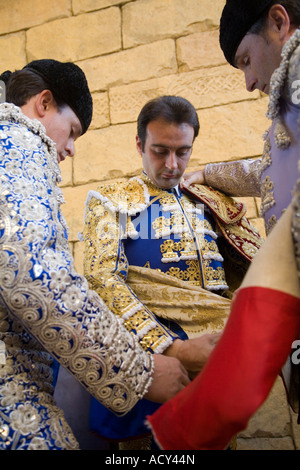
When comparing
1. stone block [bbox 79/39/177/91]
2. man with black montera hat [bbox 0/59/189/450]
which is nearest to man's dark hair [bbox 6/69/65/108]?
man with black montera hat [bbox 0/59/189/450]

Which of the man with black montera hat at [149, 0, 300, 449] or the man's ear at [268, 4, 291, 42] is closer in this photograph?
the man with black montera hat at [149, 0, 300, 449]

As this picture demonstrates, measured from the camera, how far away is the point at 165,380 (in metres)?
1.13

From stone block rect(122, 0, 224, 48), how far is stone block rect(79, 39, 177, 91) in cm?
8

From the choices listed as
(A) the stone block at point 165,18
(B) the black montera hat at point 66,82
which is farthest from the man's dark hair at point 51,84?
(A) the stone block at point 165,18

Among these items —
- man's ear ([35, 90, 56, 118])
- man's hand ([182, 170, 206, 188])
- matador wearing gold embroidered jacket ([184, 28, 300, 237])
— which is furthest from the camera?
man's hand ([182, 170, 206, 188])

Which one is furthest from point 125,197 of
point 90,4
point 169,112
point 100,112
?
point 90,4

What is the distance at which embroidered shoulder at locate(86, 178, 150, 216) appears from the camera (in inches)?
73.4

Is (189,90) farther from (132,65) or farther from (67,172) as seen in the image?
(67,172)

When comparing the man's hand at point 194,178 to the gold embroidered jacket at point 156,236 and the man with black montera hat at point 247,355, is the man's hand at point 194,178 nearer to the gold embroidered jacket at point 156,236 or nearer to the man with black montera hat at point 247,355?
the gold embroidered jacket at point 156,236

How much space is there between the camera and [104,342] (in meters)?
1.05

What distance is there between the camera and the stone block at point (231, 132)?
10.5 feet

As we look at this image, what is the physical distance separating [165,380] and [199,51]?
288 centimetres

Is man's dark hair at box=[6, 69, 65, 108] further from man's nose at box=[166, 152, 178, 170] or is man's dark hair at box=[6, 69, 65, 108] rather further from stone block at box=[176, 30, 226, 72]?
stone block at box=[176, 30, 226, 72]

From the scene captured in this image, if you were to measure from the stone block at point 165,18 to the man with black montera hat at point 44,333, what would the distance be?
8.72 feet
